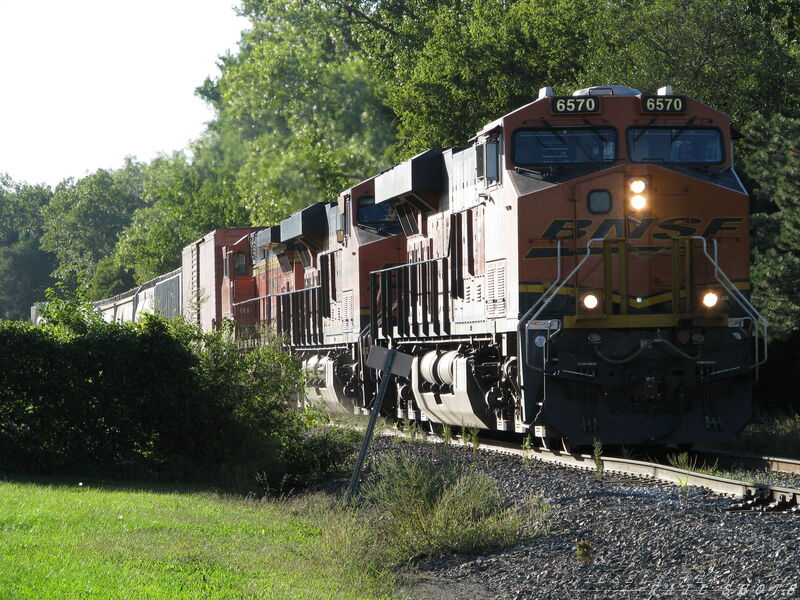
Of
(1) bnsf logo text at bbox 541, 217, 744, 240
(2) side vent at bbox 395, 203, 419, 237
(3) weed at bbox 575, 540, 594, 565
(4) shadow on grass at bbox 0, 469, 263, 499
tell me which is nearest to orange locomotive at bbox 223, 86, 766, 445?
(1) bnsf logo text at bbox 541, 217, 744, 240

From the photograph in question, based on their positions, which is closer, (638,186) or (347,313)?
(638,186)

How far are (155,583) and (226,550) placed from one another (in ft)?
4.52

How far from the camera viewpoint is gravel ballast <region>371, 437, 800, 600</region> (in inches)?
259

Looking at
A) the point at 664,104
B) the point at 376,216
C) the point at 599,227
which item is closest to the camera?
the point at 599,227

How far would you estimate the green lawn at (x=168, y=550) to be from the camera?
7168 mm

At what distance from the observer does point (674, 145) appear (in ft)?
42.2

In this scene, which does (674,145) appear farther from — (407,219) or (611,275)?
(407,219)

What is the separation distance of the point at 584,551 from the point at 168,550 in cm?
319

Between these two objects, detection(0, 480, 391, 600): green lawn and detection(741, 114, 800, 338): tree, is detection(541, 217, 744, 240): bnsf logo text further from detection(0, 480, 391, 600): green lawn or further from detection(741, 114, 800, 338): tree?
detection(741, 114, 800, 338): tree

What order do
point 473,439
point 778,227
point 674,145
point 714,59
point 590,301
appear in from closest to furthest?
point 590,301, point 674,145, point 473,439, point 778,227, point 714,59

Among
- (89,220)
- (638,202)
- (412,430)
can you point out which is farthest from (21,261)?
(638,202)

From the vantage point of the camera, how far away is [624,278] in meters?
12.3

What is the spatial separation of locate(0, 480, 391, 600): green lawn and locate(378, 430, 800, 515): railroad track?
3.26 metres

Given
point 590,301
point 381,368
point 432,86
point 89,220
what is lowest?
point 381,368
